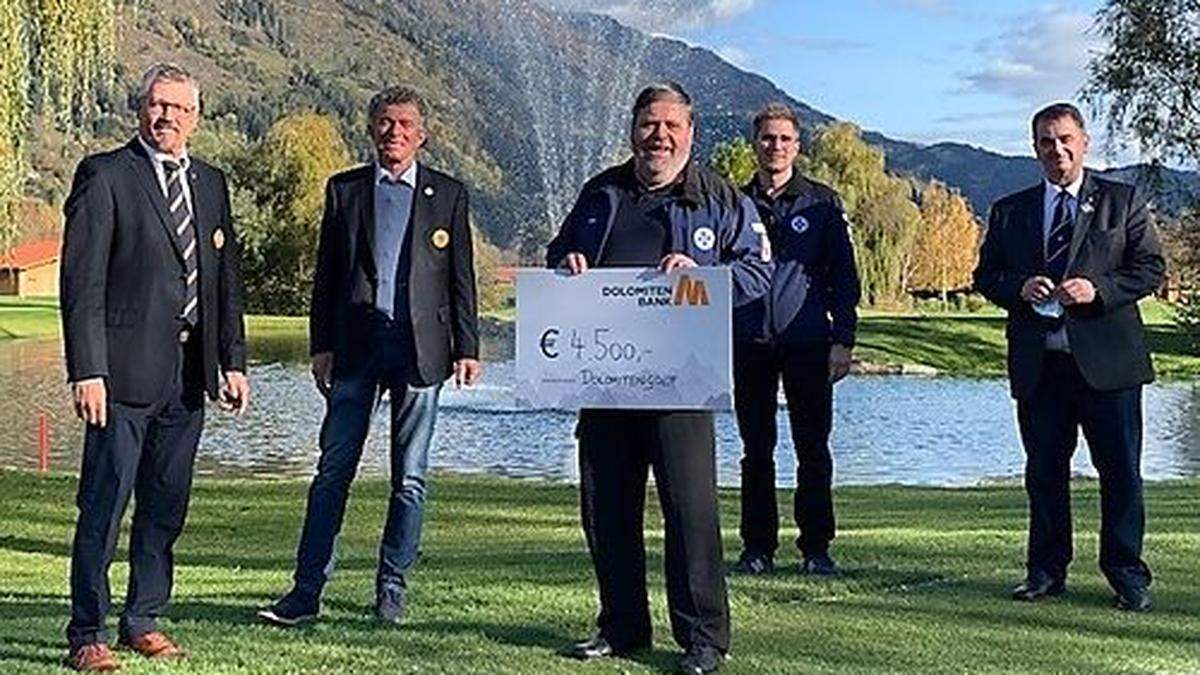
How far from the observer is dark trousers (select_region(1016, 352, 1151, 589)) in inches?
292

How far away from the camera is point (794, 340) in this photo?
8.05 metres

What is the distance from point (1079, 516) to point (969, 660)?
5.79 meters

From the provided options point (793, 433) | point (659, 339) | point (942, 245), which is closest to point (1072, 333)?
point (793, 433)

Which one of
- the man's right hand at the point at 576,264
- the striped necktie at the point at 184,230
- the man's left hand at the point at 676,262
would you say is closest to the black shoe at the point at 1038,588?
the man's left hand at the point at 676,262

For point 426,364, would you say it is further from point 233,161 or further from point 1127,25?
point 233,161

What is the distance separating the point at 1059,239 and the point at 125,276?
396 cm

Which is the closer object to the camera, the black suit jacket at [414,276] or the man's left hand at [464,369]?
the black suit jacket at [414,276]

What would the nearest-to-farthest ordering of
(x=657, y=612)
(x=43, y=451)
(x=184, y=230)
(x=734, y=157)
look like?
(x=184, y=230) < (x=657, y=612) < (x=43, y=451) < (x=734, y=157)

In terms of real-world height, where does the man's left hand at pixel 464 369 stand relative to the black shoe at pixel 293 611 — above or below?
above

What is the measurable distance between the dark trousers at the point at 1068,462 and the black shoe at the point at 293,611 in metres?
3.18

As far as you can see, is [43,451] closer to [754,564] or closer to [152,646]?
[754,564]

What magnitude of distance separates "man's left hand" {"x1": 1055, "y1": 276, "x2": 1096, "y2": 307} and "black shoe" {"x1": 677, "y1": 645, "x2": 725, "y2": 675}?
2297mm

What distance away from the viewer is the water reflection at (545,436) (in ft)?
70.2

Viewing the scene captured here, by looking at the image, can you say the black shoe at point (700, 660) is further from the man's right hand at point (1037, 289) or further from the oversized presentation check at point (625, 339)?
the man's right hand at point (1037, 289)
